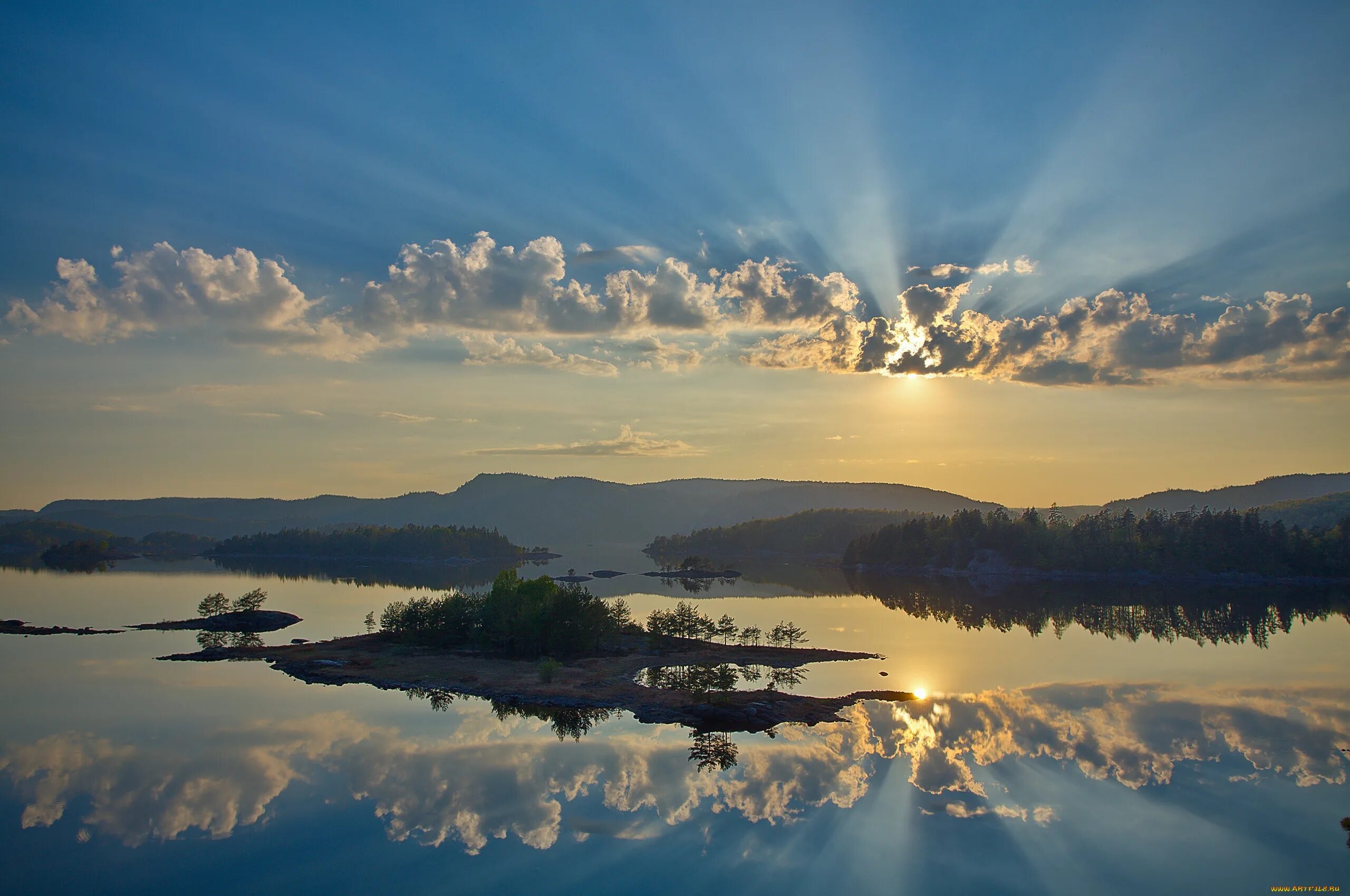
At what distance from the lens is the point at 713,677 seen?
149 ft

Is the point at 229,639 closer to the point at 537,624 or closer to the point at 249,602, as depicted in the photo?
the point at 249,602

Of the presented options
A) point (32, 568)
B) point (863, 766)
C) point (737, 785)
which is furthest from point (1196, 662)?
point (32, 568)

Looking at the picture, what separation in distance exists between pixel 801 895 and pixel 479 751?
61.2 ft

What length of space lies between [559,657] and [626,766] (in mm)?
24937

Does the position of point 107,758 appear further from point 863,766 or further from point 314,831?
point 863,766

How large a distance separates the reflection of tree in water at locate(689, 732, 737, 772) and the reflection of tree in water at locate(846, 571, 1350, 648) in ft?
169

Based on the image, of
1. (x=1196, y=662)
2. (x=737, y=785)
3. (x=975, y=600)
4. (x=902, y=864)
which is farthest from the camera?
(x=975, y=600)

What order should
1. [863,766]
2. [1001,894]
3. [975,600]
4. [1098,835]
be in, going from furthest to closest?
[975,600] → [863,766] → [1098,835] → [1001,894]

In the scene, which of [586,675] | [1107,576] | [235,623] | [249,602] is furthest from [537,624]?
[1107,576]

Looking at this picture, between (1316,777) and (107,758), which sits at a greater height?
(107,758)

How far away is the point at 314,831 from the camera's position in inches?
1014

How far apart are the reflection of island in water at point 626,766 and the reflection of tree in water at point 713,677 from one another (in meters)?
5.71

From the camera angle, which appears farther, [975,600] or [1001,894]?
[975,600]

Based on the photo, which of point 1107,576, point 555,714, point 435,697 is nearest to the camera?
Result: point 555,714
